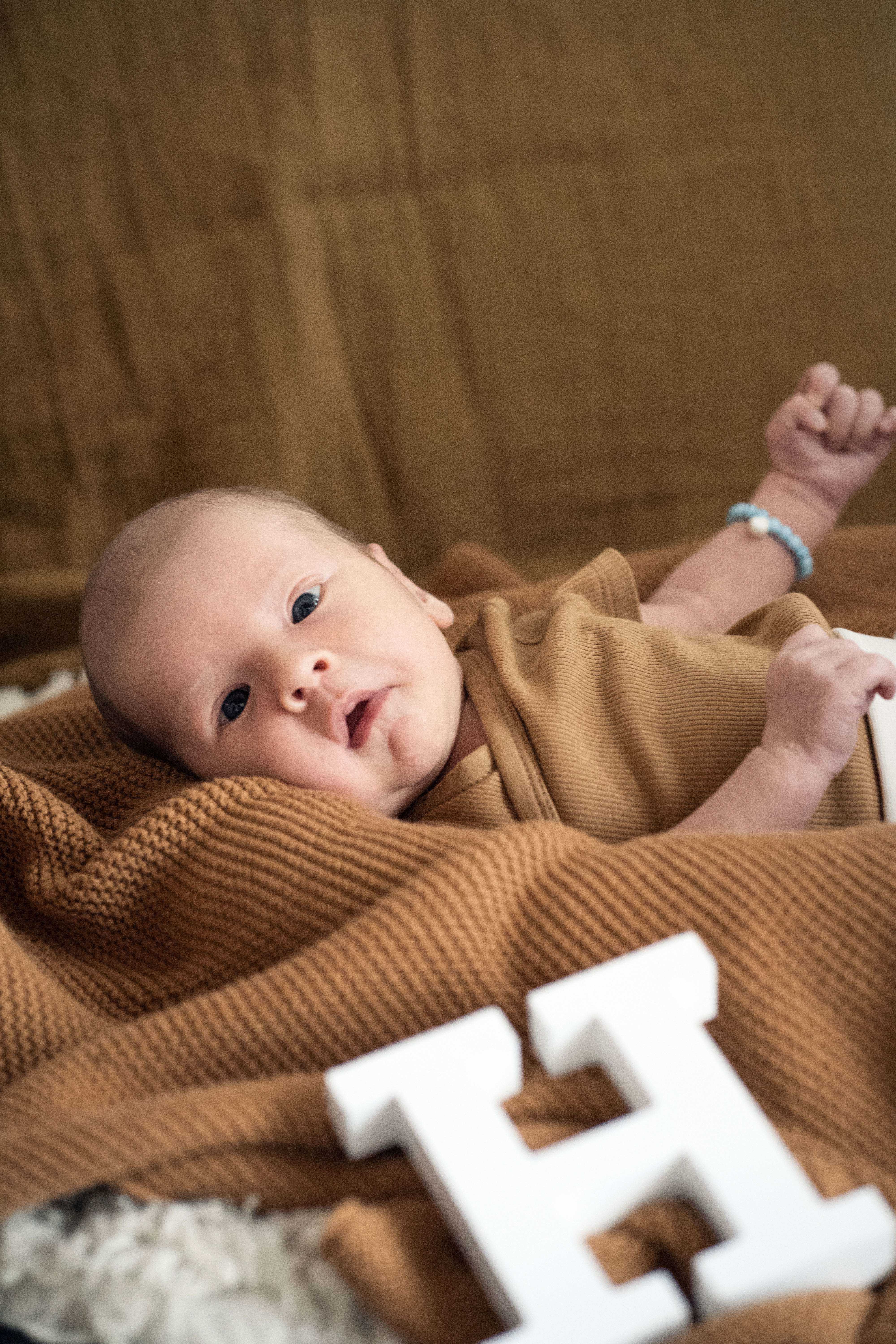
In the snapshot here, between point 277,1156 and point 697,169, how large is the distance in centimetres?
135

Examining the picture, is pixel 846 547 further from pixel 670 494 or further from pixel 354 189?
pixel 354 189

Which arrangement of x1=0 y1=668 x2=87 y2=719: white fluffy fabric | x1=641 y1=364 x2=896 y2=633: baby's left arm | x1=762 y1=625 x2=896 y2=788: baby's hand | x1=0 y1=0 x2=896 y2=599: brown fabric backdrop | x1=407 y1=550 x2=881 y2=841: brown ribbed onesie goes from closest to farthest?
1. x1=762 y1=625 x2=896 y2=788: baby's hand
2. x1=407 y1=550 x2=881 y2=841: brown ribbed onesie
3. x1=641 y1=364 x2=896 y2=633: baby's left arm
4. x1=0 y1=668 x2=87 y2=719: white fluffy fabric
5. x1=0 y1=0 x2=896 y2=599: brown fabric backdrop

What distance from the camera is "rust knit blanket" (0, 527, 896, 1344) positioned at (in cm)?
60

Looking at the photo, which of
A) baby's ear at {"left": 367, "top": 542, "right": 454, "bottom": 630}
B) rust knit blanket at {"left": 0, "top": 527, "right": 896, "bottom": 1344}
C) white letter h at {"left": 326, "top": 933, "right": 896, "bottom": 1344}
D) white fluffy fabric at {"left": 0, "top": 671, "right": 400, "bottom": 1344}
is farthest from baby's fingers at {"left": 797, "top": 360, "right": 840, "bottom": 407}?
white fluffy fabric at {"left": 0, "top": 671, "right": 400, "bottom": 1344}

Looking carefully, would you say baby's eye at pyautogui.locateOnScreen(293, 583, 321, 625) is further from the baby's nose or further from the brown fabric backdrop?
the brown fabric backdrop

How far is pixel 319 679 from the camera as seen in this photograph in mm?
908

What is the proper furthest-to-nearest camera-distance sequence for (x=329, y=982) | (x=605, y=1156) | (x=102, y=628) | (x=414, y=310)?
(x=414, y=310), (x=102, y=628), (x=329, y=982), (x=605, y=1156)

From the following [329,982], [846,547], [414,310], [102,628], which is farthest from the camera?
[414,310]

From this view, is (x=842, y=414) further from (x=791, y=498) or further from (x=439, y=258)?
(x=439, y=258)

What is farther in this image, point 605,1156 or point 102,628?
point 102,628

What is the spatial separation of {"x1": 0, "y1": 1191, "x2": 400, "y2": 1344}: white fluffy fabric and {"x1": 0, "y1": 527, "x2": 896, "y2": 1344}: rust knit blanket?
2 centimetres

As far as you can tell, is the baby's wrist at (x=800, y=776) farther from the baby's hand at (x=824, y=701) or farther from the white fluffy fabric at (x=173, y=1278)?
the white fluffy fabric at (x=173, y=1278)

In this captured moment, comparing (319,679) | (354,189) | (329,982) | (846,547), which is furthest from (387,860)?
(354,189)

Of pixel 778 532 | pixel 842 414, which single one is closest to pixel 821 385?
pixel 842 414
